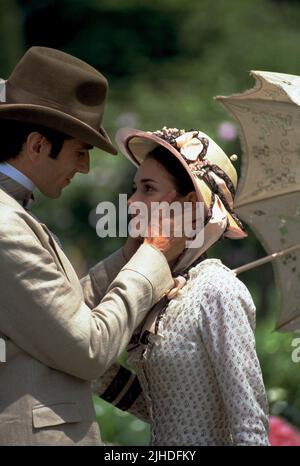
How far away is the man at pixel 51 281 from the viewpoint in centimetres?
297

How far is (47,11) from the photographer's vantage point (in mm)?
14258

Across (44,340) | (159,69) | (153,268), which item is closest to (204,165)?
(153,268)

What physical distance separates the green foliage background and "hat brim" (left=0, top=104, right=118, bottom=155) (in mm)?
2592

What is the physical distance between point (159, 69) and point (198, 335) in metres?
9.58

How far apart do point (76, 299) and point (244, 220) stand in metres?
0.82

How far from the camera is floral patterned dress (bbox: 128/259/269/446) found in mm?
3111

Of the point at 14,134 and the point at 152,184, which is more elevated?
the point at 14,134

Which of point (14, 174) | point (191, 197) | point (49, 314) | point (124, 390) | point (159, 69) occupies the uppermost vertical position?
point (14, 174)

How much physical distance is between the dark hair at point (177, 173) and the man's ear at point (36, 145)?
1.38 feet

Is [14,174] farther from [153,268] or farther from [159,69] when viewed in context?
[159,69]

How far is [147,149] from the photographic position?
3.58 m

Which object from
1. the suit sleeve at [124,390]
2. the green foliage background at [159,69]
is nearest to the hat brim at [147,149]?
the suit sleeve at [124,390]

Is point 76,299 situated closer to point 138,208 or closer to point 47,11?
point 138,208

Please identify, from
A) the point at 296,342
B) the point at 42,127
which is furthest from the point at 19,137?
the point at 296,342
